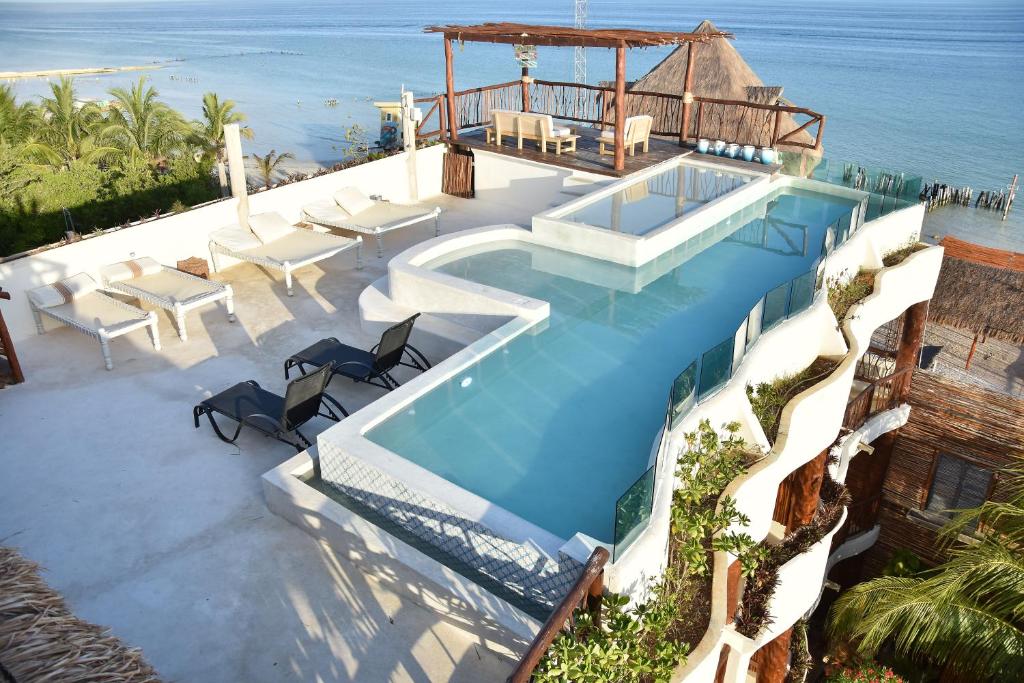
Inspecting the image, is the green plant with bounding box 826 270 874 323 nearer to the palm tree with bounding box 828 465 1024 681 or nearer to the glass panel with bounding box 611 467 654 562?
the palm tree with bounding box 828 465 1024 681

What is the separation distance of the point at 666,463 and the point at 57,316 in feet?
24.2

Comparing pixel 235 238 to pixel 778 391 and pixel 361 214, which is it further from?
pixel 778 391

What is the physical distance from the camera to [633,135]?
15031 millimetres

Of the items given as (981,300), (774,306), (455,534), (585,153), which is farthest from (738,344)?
(981,300)

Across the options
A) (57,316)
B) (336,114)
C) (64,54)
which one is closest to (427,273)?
(57,316)

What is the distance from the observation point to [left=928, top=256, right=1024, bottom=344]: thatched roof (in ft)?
57.3

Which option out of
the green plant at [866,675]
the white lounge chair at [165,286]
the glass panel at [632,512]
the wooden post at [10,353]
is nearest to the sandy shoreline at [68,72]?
the white lounge chair at [165,286]

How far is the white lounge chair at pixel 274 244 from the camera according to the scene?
11148 mm

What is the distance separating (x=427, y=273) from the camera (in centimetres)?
984

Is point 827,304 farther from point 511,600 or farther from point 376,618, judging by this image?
point 376,618

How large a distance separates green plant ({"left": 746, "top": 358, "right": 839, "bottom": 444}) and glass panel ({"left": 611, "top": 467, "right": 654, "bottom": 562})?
8.97 feet

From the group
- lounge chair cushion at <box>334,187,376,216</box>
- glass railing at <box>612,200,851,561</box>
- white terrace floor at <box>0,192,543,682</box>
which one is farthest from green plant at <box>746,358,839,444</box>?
lounge chair cushion at <box>334,187,376,216</box>

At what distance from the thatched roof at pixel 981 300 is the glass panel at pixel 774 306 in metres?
11.6

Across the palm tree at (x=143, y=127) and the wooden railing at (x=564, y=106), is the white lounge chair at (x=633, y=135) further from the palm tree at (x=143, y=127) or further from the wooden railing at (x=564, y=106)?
the palm tree at (x=143, y=127)
